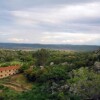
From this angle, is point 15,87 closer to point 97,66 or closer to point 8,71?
point 8,71

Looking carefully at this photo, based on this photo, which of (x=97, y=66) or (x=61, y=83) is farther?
(x=97, y=66)

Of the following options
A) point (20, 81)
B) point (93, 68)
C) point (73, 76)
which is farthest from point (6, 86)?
point (93, 68)

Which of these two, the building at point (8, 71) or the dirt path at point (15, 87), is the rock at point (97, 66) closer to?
the dirt path at point (15, 87)

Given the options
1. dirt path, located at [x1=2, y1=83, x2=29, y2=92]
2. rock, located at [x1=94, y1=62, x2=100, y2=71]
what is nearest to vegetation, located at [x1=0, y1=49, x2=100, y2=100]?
rock, located at [x1=94, y1=62, x2=100, y2=71]

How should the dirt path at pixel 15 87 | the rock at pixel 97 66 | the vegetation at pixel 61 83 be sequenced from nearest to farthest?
1. the vegetation at pixel 61 83
2. the rock at pixel 97 66
3. the dirt path at pixel 15 87

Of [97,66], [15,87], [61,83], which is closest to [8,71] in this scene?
[15,87]

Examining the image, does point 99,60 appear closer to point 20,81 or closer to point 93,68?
point 93,68

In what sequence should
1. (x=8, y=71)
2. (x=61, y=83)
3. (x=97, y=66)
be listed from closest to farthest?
(x=61, y=83), (x=97, y=66), (x=8, y=71)

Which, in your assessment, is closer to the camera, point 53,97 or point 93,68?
point 53,97

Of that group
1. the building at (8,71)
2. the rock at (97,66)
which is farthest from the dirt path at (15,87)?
the rock at (97,66)

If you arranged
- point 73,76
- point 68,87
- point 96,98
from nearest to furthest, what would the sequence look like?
point 96,98
point 68,87
point 73,76

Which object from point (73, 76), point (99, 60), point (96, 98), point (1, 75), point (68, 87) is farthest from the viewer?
point (1, 75)
